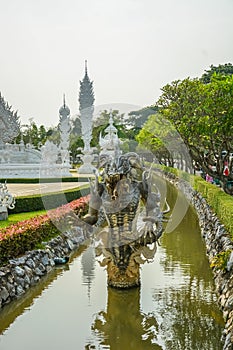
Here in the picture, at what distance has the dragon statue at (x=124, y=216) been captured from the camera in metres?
9.80

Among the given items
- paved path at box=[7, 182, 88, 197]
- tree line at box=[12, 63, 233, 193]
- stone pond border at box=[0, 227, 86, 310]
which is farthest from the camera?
paved path at box=[7, 182, 88, 197]

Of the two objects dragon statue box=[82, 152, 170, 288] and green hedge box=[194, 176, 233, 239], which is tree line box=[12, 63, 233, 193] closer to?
green hedge box=[194, 176, 233, 239]

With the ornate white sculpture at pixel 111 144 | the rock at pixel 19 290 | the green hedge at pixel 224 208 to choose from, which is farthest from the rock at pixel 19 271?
the green hedge at pixel 224 208

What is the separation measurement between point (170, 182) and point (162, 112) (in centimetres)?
2012

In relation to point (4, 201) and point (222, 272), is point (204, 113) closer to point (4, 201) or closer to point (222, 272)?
point (4, 201)

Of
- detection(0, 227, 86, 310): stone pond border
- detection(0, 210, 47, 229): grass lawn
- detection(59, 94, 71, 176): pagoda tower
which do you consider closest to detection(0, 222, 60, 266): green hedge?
detection(0, 227, 86, 310): stone pond border

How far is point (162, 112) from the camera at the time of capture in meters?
22.6

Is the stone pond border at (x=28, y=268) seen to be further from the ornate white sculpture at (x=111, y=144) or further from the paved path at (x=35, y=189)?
the paved path at (x=35, y=189)

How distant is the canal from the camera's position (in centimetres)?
766

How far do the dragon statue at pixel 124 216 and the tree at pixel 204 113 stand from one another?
934cm

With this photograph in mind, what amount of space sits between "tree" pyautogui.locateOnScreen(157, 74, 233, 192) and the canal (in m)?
7.82

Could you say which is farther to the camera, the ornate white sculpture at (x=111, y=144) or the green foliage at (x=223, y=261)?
the ornate white sculpture at (x=111, y=144)

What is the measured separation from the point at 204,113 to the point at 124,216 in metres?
10.9

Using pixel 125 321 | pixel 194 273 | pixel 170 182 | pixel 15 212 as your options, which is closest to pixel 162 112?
pixel 15 212
